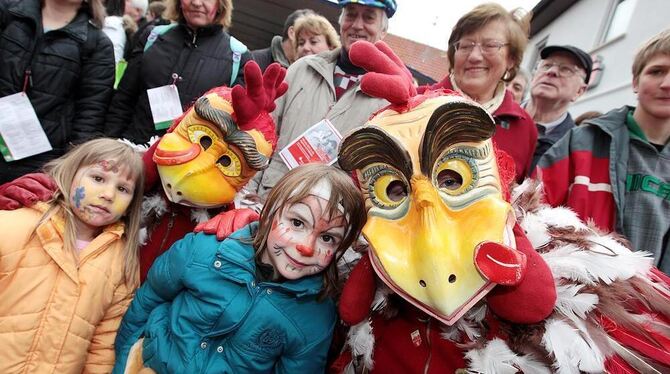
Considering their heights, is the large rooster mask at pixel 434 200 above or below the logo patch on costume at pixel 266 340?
above

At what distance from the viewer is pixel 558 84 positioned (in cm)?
286

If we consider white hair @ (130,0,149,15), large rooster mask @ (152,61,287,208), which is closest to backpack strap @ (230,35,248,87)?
large rooster mask @ (152,61,287,208)

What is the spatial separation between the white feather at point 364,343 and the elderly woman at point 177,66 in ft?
5.40

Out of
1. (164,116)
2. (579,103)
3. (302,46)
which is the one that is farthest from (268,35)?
(579,103)

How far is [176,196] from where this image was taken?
1.75 metres

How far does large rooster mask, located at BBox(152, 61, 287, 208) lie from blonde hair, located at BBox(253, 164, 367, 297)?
251 mm

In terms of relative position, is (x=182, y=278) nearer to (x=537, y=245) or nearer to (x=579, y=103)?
(x=537, y=245)

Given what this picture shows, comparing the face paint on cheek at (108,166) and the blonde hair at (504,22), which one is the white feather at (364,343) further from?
the blonde hair at (504,22)

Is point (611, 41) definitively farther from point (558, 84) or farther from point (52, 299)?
point (52, 299)

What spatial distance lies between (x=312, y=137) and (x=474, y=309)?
116cm

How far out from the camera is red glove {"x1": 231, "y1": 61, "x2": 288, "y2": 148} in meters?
1.74

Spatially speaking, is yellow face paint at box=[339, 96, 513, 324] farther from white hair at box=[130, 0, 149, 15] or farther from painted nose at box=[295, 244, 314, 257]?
white hair at box=[130, 0, 149, 15]

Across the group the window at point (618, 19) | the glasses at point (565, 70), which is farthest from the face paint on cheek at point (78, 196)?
the window at point (618, 19)

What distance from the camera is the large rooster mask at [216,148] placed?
1705 millimetres
